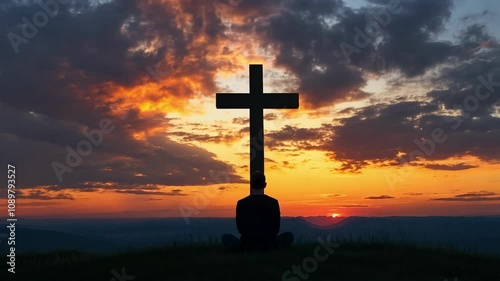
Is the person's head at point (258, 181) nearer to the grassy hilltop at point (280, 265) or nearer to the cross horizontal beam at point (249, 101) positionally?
the grassy hilltop at point (280, 265)

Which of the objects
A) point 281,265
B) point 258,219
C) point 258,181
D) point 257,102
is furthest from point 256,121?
point 281,265

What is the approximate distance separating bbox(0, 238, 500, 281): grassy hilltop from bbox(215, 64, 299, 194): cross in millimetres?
4189

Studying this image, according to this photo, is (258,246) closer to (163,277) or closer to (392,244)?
(163,277)

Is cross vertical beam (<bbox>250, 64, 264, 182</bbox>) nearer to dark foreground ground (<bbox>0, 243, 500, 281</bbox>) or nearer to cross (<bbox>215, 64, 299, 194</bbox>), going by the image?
cross (<bbox>215, 64, 299, 194</bbox>)

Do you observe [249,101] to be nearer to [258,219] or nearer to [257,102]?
[257,102]

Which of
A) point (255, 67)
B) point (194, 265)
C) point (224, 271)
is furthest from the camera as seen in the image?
point (255, 67)

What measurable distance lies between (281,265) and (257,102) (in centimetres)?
758

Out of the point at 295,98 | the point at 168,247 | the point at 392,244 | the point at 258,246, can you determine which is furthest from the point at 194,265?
the point at 295,98

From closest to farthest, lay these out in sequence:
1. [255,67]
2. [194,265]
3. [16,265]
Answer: [194,265] → [16,265] → [255,67]

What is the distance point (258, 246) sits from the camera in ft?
47.0

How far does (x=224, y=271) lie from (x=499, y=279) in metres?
6.16

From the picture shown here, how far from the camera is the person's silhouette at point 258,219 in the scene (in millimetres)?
14078

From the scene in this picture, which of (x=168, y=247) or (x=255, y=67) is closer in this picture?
(x=168, y=247)

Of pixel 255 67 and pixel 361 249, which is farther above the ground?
pixel 255 67
